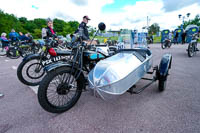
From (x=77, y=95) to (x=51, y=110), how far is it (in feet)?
1.57

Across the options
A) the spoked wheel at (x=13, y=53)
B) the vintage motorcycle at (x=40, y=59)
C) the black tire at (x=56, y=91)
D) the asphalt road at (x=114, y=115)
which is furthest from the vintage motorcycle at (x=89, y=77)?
the spoked wheel at (x=13, y=53)

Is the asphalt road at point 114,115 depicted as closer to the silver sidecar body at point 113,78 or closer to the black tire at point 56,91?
the black tire at point 56,91

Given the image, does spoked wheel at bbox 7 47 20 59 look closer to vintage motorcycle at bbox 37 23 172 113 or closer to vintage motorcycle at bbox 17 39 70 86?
vintage motorcycle at bbox 17 39 70 86

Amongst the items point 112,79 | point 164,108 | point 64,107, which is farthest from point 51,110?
point 164,108

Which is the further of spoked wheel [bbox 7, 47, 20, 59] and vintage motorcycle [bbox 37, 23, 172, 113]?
spoked wheel [bbox 7, 47, 20, 59]

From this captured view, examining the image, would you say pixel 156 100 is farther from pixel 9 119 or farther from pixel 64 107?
pixel 9 119

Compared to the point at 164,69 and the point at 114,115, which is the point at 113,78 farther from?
the point at 164,69

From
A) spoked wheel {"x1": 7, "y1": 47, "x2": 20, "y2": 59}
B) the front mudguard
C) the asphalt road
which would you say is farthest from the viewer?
spoked wheel {"x1": 7, "y1": 47, "x2": 20, "y2": 59}

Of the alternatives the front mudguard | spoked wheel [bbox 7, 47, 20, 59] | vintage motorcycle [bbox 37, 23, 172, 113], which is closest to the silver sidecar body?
vintage motorcycle [bbox 37, 23, 172, 113]

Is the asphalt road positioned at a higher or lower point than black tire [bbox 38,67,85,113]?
lower

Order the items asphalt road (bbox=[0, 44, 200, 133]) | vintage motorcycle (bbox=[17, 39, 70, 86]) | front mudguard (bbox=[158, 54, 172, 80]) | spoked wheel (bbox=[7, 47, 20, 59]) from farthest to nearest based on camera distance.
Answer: spoked wheel (bbox=[7, 47, 20, 59]) < vintage motorcycle (bbox=[17, 39, 70, 86]) < front mudguard (bbox=[158, 54, 172, 80]) < asphalt road (bbox=[0, 44, 200, 133])

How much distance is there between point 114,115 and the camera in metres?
1.84

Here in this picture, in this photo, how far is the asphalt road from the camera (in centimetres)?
156

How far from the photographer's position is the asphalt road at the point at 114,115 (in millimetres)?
1564
